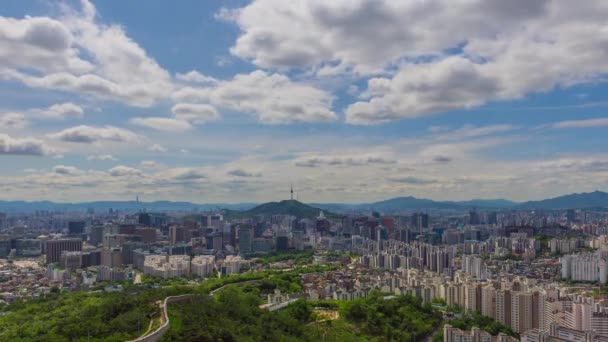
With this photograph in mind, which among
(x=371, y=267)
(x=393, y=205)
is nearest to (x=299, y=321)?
(x=371, y=267)

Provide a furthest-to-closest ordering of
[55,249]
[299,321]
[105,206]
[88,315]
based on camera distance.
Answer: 1. [105,206]
2. [55,249]
3. [299,321]
4. [88,315]

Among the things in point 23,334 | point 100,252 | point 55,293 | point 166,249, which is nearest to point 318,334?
point 23,334

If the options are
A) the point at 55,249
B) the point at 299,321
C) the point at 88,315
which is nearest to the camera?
the point at 88,315

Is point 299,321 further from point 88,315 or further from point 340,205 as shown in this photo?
point 340,205

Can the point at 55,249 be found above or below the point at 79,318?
below

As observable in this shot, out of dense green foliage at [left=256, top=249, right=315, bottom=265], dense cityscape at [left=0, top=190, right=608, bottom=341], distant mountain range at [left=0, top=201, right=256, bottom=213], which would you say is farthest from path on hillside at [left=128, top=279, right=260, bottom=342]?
distant mountain range at [left=0, top=201, right=256, bottom=213]

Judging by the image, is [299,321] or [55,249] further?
[55,249]

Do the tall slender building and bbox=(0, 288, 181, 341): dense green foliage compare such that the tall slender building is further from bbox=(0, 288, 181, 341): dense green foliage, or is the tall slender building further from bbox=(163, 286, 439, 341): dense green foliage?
bbox=(163, 286, 439, 341): dense green foliage

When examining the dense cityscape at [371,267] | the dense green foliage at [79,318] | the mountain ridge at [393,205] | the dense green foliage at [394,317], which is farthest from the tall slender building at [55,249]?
the mountain ridge at [393,205]
